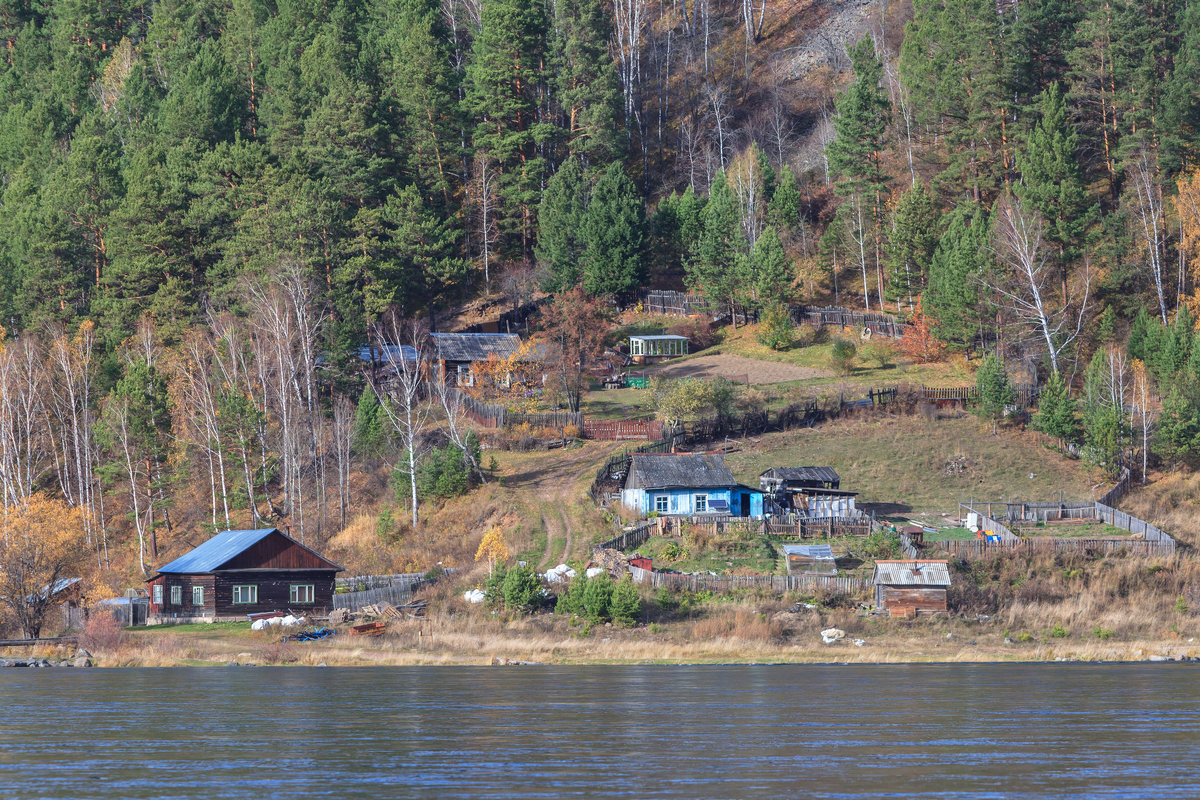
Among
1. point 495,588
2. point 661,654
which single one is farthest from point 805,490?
→ point 661,654

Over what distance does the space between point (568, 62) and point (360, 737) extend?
3538 inches

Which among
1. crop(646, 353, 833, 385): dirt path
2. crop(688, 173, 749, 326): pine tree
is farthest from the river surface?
crop(688, 173, 749, 326): pine tree

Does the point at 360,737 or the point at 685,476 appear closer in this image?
the point at 360,737

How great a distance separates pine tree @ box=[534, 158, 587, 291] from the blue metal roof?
→ 39824 millimetres

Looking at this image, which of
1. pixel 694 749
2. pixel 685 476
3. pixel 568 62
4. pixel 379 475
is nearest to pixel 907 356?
pixel 685 476

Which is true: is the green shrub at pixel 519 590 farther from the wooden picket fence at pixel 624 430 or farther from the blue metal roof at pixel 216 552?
the wooden picket fence at pixel 624 430

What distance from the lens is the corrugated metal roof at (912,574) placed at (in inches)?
2002

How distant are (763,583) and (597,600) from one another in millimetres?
7106

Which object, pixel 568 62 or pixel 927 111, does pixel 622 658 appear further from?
pixel 568 62

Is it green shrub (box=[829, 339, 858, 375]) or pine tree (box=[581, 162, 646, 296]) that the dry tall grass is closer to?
green shrub (box=[829, 339, 858, 375])

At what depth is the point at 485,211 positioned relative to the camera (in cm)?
10112

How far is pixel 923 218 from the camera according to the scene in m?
89.6

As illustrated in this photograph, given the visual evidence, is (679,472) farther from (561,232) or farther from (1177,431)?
(561,232)

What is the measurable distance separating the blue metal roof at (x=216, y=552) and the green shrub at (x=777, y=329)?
43275 mm
